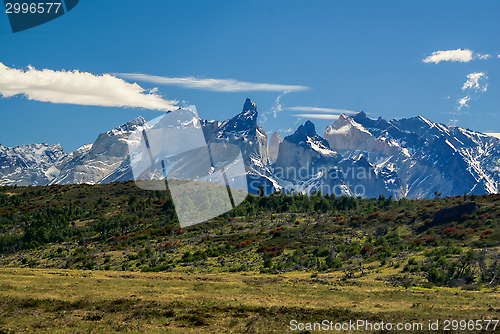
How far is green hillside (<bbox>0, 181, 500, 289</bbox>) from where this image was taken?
188 ft

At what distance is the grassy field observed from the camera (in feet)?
96.5

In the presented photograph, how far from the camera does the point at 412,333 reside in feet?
87.0

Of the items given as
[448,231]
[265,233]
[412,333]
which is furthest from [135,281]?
[448,231]

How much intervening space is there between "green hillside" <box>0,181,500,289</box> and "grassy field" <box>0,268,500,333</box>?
1004 cm

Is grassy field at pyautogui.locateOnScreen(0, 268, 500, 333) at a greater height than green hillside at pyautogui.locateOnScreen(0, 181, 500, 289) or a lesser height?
greater

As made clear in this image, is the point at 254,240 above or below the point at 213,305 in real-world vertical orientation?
below

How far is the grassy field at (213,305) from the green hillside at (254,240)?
33.0ft

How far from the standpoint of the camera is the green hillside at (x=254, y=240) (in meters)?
57.3

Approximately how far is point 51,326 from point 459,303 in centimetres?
3792

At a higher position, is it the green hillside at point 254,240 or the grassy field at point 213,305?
the grassy field at point 213,305

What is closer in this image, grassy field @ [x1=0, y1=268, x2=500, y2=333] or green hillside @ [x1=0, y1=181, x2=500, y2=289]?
grassy field @ [x1=0, y1=268, x2=500, y2=333]

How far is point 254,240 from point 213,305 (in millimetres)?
58020

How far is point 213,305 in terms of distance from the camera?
35.1 metres

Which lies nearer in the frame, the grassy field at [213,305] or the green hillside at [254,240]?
the grassy field at [213,305]
